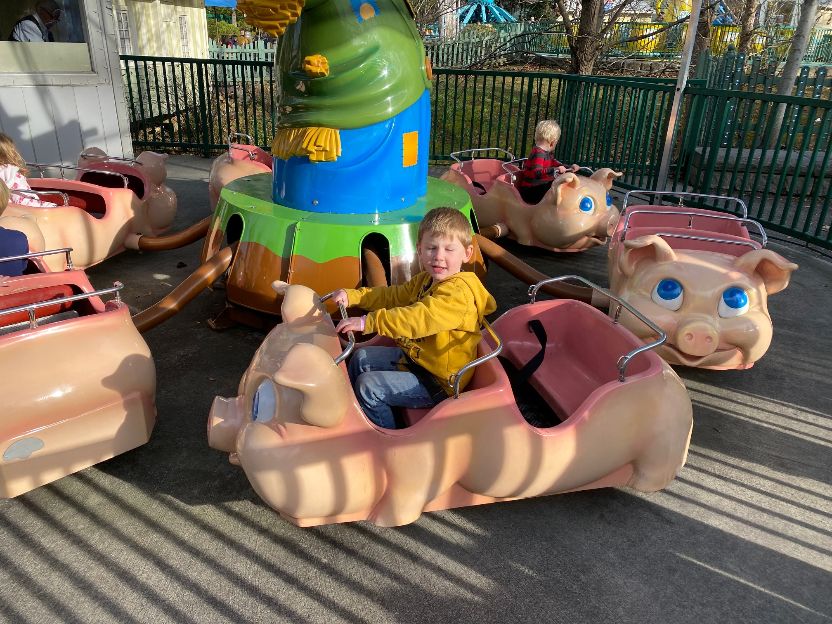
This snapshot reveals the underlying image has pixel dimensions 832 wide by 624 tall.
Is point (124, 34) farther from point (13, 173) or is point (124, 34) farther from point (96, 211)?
point (13, 173)

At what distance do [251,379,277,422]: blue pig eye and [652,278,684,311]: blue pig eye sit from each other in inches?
84.5

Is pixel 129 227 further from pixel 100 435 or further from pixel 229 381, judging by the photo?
pixel 100 435

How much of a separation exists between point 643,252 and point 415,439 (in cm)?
199

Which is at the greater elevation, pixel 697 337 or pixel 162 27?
pixel 162 27

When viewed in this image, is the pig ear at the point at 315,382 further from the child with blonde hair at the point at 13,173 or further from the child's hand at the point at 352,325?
the child with blonde hair at the point at 13,173

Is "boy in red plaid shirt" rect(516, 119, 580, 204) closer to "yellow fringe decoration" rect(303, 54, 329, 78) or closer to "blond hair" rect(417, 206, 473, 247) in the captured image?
"yellow fringe decoration" rect(303, 54, 329, 78)

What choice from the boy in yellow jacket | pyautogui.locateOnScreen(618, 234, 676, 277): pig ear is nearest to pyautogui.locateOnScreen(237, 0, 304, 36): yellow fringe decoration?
the boy in yellow jacket

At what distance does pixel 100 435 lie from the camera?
256cm

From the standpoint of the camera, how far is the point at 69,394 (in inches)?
97.7

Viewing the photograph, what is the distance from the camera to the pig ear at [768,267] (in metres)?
3.31

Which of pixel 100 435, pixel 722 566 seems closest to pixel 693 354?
pixel 722 566

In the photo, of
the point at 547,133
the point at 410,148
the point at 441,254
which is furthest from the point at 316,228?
the point at 547,133

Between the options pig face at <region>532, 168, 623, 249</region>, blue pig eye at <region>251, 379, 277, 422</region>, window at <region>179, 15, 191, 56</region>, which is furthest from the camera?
window at <region>179, 15, 191, 56</region>

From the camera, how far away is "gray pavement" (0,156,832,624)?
2.15 m
